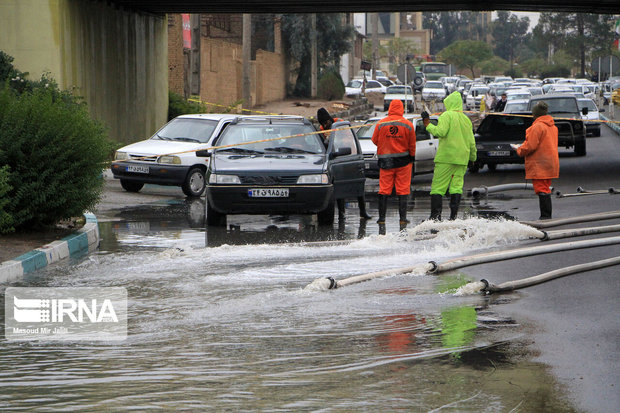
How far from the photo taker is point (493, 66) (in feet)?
443

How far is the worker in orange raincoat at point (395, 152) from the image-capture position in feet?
46.1

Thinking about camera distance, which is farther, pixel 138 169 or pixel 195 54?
pixel 195 54

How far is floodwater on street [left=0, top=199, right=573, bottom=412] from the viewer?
17.6ft

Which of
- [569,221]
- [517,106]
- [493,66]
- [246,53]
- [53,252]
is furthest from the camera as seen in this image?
[493,66]

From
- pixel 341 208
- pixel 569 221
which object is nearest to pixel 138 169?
pixel 341 208

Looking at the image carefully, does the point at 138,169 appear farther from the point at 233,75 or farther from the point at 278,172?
the point at 233,75

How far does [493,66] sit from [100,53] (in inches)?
4548

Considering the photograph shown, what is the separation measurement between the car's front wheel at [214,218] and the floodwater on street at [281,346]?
9.92 feet

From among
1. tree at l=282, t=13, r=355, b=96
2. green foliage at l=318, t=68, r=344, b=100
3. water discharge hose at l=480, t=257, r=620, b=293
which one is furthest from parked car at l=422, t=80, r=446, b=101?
water discharge hose at l=480, t=257, r=620, b=293

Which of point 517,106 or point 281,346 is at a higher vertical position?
point 517,106

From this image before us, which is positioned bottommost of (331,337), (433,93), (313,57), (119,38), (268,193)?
(331,337)

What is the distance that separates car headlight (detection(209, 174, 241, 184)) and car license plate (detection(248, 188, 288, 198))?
9.8 inches

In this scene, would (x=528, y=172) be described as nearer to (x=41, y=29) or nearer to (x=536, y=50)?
(x=41, y=29)

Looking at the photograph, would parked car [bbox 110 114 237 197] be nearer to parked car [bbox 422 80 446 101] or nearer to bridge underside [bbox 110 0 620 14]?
bridge underside [bbox 110 0 620 14]
